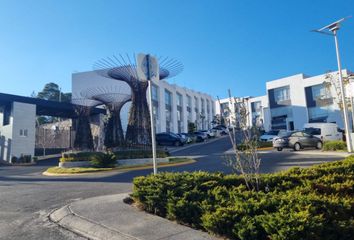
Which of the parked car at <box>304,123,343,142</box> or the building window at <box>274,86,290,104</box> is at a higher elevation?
the building window at <box>274,86,290,104</box>

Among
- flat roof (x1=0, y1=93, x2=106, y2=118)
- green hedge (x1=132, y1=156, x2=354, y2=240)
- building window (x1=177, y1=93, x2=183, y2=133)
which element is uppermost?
building window (x1=177, y1=93, x2=183, y2=133)

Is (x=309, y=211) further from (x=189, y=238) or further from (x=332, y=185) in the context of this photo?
(x=332, y=185)

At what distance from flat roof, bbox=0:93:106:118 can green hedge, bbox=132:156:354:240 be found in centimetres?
2542

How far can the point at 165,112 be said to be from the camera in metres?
52.2

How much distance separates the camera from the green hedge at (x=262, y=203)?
12.0 ft

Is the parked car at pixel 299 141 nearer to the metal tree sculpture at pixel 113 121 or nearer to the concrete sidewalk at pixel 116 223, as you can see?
the metal tree sculpture at pixel 113 121

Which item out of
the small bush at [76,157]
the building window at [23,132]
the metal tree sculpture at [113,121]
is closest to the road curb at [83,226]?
the small bush at [76,157]

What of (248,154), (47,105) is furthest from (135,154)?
(47,105)

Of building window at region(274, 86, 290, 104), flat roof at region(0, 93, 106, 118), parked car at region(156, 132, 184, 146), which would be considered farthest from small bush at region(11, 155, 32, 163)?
building window at region(274, 86, 290, 104)

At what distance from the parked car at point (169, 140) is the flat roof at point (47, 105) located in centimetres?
788

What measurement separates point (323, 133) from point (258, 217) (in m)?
26.0

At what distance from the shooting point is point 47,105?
101 ft

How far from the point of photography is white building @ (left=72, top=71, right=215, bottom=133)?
4341 cm

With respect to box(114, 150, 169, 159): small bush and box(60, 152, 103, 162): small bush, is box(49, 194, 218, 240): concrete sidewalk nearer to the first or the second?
box(114, 150, 169, 159): small bush
